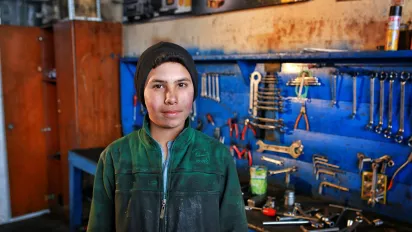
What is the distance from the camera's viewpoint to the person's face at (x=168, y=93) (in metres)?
0.95

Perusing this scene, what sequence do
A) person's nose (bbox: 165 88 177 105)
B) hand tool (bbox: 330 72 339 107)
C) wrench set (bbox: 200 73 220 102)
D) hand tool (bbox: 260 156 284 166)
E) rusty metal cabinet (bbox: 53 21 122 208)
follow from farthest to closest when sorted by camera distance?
rusty metal cabinet (bbox: 53 21 122 208), wrench set (bbox: 200 73 220 102), hand tool (bbox: 260 156 284 166), hand tool (bbox: 330 72 339 107), person's nose (bbox: 165 88 177 105)

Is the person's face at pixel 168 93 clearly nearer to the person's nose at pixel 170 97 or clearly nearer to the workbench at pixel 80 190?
the person's nose at pixel 170 97

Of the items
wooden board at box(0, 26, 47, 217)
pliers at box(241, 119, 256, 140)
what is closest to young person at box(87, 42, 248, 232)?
pliers at box(241, 119, 256, 140)

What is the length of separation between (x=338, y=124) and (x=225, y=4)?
926 mm

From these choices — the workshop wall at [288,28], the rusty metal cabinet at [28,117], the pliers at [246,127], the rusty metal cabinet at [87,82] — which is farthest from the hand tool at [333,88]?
the rusty metal cabinet at [28,117]

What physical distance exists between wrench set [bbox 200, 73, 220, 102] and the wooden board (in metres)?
1.41

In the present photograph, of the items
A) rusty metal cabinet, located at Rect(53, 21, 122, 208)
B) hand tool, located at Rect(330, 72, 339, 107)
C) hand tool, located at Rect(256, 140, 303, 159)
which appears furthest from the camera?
rusty metal cabinet, located at Rect(53, 21, 122, 208)

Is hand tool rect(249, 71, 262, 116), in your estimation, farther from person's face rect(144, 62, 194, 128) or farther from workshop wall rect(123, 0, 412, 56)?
person's face rect(144, 62, 194, 128)

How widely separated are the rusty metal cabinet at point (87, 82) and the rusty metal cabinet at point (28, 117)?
0.19 m

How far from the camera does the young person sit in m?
0.95

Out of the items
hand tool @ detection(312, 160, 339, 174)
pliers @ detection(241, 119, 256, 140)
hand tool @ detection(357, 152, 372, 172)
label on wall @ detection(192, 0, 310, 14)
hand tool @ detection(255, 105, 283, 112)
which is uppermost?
label on wall @ detection(192, 0, 310, 14)

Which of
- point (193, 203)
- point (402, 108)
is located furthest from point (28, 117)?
point (402, 108)

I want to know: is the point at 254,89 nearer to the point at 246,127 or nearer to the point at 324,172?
the point at 246,127

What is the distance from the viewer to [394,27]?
1340 mm
